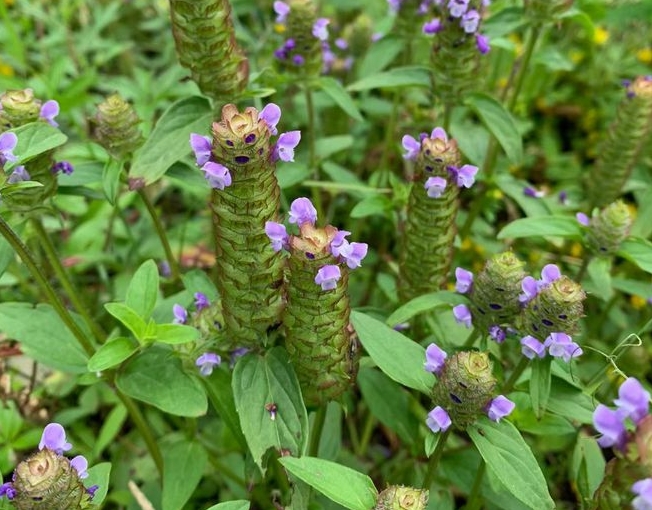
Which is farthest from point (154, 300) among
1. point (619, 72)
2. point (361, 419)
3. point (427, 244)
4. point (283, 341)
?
point (619, 72)

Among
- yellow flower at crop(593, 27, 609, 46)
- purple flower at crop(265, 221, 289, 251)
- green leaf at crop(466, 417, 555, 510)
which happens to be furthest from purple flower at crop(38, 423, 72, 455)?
yellow flower at crop(593, 27, 609, 46)

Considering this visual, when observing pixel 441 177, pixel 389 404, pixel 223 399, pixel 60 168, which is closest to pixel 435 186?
pixel 441 177

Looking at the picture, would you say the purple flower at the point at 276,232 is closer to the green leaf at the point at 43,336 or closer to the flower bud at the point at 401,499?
the flower bud at the point at 401,499

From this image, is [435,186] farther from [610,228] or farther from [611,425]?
[611,425]

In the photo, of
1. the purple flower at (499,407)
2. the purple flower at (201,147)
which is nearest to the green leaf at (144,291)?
the purple flower at (201,147)

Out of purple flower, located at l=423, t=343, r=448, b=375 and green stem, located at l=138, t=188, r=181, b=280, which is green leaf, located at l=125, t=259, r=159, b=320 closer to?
green stem, located at l=138, t=188, r=181, b=280

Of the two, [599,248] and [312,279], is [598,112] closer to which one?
[599,248]
